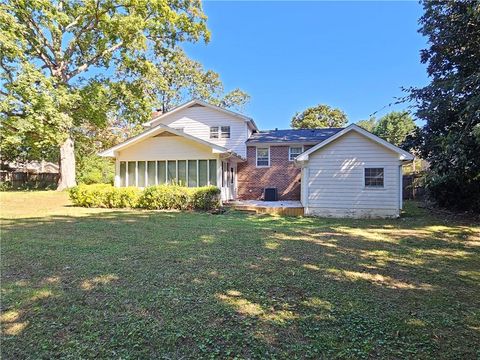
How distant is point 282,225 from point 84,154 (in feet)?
81.2

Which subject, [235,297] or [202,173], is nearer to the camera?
[235,297]

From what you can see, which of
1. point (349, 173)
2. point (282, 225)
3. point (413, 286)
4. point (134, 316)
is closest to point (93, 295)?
point (134, 316)

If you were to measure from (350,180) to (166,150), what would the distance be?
9.41m

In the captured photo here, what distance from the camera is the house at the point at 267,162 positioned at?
480 inches

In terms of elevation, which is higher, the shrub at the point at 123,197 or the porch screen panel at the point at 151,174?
the porch screen panel at the point at 151,174

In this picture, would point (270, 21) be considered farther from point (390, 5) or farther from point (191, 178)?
point (191, 178)

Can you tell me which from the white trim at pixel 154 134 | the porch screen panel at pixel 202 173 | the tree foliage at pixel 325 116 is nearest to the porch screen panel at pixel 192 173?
the porch screen panel at pixel 202 173

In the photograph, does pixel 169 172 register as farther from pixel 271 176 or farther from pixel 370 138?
pixel 370 138

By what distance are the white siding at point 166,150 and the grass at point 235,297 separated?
27.6ft

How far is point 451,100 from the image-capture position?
30.4ft

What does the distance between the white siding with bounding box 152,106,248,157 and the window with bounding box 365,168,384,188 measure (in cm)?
826

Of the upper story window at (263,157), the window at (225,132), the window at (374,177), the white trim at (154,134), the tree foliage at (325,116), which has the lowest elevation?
the window at (374,177)

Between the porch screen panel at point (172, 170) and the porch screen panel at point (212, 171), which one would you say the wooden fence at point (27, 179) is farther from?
→ the porch screen panel at point (212, 171)

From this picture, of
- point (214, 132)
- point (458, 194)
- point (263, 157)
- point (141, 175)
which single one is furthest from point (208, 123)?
point (458, 194)
